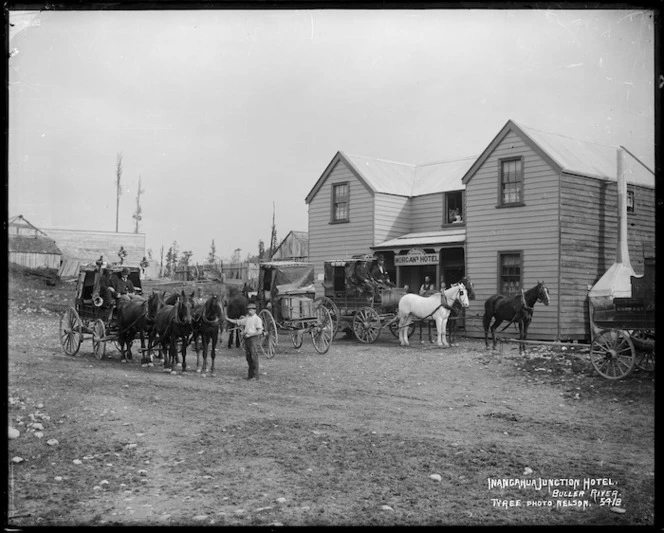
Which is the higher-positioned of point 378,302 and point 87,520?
point 378,302

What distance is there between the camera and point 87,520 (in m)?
6.36

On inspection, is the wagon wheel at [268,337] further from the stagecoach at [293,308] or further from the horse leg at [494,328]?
the horse leg at [494,328]

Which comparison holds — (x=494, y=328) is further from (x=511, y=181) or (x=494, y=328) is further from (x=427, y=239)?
(x=427, y=239)

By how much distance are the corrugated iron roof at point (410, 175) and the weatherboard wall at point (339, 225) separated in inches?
12.2

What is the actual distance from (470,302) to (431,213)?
3884 mm

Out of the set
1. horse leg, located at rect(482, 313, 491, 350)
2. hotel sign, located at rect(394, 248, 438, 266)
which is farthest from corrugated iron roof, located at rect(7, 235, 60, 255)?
hotel sign, located at rect(394, 248, 438, 266)

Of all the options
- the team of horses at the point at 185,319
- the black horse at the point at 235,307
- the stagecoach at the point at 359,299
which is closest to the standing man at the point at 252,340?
the team of horses at the point at 185,319

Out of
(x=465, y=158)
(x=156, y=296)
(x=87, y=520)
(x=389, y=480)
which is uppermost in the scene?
(x=465, y=158)

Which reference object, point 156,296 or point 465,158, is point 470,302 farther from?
point 156,296

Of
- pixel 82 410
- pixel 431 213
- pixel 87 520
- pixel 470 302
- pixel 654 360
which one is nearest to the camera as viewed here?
pixel 87 520

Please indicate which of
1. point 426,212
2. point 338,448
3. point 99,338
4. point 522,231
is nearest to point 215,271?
point 99,338

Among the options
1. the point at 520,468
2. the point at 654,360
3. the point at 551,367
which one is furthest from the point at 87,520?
the point at 654,360

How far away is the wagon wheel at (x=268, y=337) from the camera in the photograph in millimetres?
11208

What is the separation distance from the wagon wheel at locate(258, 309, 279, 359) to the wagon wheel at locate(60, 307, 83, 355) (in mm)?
2953
